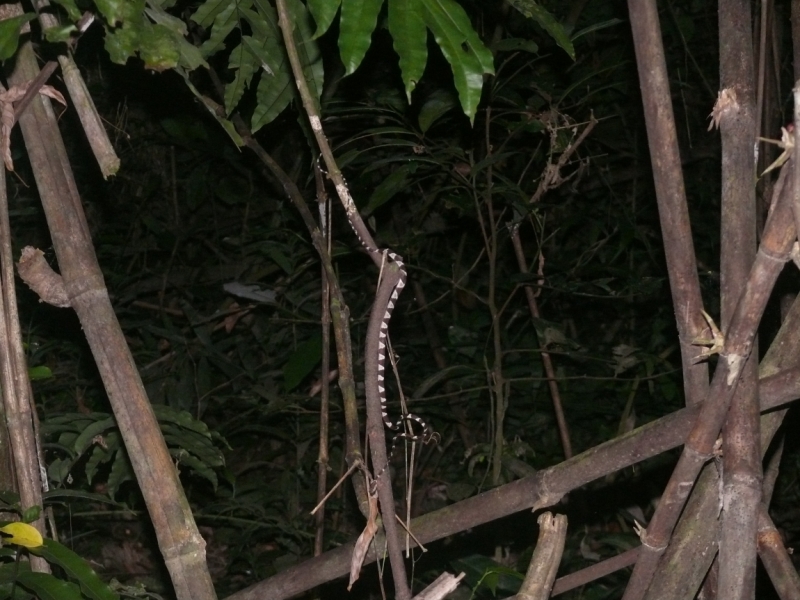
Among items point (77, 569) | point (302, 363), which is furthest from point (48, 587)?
point (302, 363)

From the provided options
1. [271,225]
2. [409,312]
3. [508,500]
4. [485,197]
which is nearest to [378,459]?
[508,500]

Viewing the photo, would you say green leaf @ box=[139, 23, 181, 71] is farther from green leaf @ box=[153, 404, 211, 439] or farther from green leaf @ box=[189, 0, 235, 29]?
green leaf @ box=[153, 404, 211, 439]

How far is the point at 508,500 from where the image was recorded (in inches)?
32.2

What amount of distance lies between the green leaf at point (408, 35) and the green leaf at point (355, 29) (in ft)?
Answer: 0.07

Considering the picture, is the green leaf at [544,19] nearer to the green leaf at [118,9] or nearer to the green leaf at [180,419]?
the green leaf at [118,9]

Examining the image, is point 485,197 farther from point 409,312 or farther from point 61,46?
point 61,46

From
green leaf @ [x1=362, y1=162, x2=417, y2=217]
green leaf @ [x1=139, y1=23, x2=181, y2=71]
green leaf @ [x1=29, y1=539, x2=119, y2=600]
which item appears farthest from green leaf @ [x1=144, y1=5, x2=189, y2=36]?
green leaf @ [x1=362, y1=162, x2=417, y2=217]

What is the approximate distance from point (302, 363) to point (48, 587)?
1243mm

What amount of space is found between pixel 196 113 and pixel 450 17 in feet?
5.28

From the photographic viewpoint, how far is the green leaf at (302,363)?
198cm

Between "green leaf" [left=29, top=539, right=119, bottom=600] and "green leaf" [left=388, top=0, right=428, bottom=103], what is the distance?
0.48 m

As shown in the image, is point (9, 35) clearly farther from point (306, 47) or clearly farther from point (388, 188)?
point (388, 188)

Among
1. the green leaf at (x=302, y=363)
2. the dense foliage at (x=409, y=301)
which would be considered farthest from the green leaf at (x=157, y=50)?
the green leaf at (x=302, y=363)

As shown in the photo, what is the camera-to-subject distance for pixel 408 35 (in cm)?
71
